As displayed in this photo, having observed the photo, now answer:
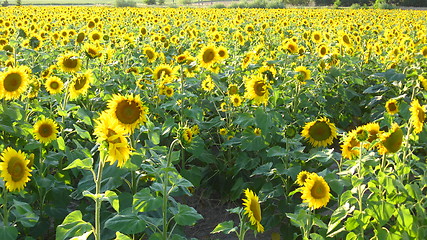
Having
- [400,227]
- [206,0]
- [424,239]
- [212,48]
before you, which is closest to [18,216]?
[400,227]

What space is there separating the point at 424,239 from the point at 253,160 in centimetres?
142

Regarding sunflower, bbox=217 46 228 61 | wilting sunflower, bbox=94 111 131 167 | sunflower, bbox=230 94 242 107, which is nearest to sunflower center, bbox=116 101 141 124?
wilting sunflower, bbox=94 111 131 167

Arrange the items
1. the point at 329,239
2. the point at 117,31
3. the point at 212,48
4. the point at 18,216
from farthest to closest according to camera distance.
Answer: the point at 117,31
the point at 212,48
the point at 329,239
the point at 18,216

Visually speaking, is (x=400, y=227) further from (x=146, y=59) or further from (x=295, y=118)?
(x=146, y=59)

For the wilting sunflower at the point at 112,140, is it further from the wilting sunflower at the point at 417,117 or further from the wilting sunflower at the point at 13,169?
the wilting sunflower at the point at 417,117

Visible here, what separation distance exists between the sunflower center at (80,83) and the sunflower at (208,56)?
1321 mm

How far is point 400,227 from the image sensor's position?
7.57 feet

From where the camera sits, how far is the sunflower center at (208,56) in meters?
4.29

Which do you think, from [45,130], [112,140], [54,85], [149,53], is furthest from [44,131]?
[149,53]

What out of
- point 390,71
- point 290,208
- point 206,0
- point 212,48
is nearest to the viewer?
point 290,208

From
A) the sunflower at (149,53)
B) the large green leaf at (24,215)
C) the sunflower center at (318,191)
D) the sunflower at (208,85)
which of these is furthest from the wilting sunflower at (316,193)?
the sunflower at (149,53)

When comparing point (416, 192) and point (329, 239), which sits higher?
point (416, 192)

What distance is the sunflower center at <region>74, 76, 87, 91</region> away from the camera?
10.7ft

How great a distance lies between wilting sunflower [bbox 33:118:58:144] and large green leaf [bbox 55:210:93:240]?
109 cm
